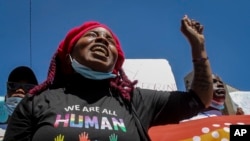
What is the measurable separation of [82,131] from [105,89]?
350mm

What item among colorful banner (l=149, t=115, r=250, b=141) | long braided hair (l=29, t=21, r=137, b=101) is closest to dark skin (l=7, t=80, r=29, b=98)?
colorful banner (l=149, t=115, r=250, b=141)

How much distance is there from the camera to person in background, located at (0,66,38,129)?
3.79 metres

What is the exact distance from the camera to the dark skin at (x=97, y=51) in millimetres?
2021

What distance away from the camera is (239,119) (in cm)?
278

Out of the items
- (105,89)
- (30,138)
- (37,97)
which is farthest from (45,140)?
(105,89)

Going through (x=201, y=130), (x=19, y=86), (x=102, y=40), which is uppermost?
(x=102, y=40)

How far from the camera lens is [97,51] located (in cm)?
206

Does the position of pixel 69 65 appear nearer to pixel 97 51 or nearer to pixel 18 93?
pixel 97 51

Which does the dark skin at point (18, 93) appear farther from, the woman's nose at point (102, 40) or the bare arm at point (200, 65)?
the bare arm at point (200, 65)

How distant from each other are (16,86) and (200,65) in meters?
2.36

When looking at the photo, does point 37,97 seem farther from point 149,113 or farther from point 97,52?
point 149,113

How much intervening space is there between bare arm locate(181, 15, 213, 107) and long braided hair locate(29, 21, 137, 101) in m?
0.32

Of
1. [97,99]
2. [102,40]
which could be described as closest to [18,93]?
[102,40]

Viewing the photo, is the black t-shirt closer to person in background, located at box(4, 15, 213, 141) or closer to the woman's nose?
person in background, located at box(4, 15, 213, 141)
